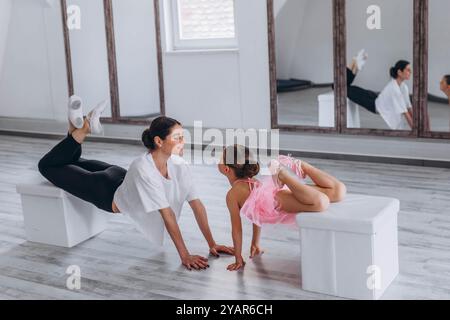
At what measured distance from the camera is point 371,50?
5.07 metres

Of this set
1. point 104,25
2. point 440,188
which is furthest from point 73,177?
point 104,25

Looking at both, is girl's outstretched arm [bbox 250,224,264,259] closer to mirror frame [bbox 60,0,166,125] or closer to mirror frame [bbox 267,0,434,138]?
mirror frame [bbox 267,0,434,138]

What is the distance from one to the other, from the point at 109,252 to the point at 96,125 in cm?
67

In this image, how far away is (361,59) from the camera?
202 inches

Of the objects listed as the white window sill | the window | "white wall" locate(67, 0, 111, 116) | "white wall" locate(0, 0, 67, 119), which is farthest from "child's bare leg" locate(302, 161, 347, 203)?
"white wall" locate(0, 0, 67, 119)

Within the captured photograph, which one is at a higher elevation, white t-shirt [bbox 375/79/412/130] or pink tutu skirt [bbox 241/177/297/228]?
white t-shirt [bbox 375/79/412/130]

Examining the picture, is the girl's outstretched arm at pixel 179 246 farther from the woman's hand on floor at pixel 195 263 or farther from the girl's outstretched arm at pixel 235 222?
the girl's outstretched arm at pixel 235 222

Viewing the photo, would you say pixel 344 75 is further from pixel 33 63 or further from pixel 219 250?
pixel 33 63

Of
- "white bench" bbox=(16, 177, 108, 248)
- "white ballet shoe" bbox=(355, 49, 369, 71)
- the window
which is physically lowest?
"white bench" bbox=(16, 177, 108, 248)

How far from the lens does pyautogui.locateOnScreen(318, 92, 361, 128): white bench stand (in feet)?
17.3

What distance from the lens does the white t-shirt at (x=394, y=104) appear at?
5.02 metres

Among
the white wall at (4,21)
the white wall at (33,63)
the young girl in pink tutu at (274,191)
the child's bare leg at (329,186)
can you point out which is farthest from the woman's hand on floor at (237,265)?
the white wall at (4,21)

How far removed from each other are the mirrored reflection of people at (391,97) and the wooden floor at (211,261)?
59 cm

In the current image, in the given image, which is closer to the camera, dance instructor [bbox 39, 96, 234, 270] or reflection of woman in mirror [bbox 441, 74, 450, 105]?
dance instructor [bbox 39, 96, 234, 270]
